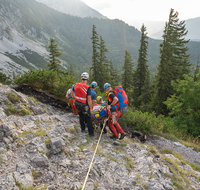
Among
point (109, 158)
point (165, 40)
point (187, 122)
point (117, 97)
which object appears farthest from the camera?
point (165, 40)

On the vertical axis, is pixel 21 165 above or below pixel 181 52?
below

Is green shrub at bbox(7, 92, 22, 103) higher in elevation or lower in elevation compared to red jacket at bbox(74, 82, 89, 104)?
lower

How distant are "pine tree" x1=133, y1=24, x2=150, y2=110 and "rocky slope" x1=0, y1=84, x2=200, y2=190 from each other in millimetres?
21053

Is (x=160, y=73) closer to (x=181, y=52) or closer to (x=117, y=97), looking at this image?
(x=181, y=52)

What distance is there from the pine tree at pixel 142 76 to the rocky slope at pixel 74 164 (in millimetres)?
21053

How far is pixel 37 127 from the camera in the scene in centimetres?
519

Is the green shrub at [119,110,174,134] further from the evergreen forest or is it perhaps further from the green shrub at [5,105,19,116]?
the green shrub at [5,105,19,116]

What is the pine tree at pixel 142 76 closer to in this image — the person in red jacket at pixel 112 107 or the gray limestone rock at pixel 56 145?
the person in red jacket at pixel 112 107

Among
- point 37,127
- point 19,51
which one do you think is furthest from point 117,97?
point 19,51

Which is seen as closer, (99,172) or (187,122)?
(99,172)

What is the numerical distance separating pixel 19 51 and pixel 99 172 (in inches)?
6999

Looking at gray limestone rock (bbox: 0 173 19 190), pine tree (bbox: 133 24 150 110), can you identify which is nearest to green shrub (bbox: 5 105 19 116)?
gray limestone rock (bbox: 0 173 19 190)

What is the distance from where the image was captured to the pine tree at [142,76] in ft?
82.7

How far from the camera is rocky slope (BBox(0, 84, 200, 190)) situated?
3047 mm
